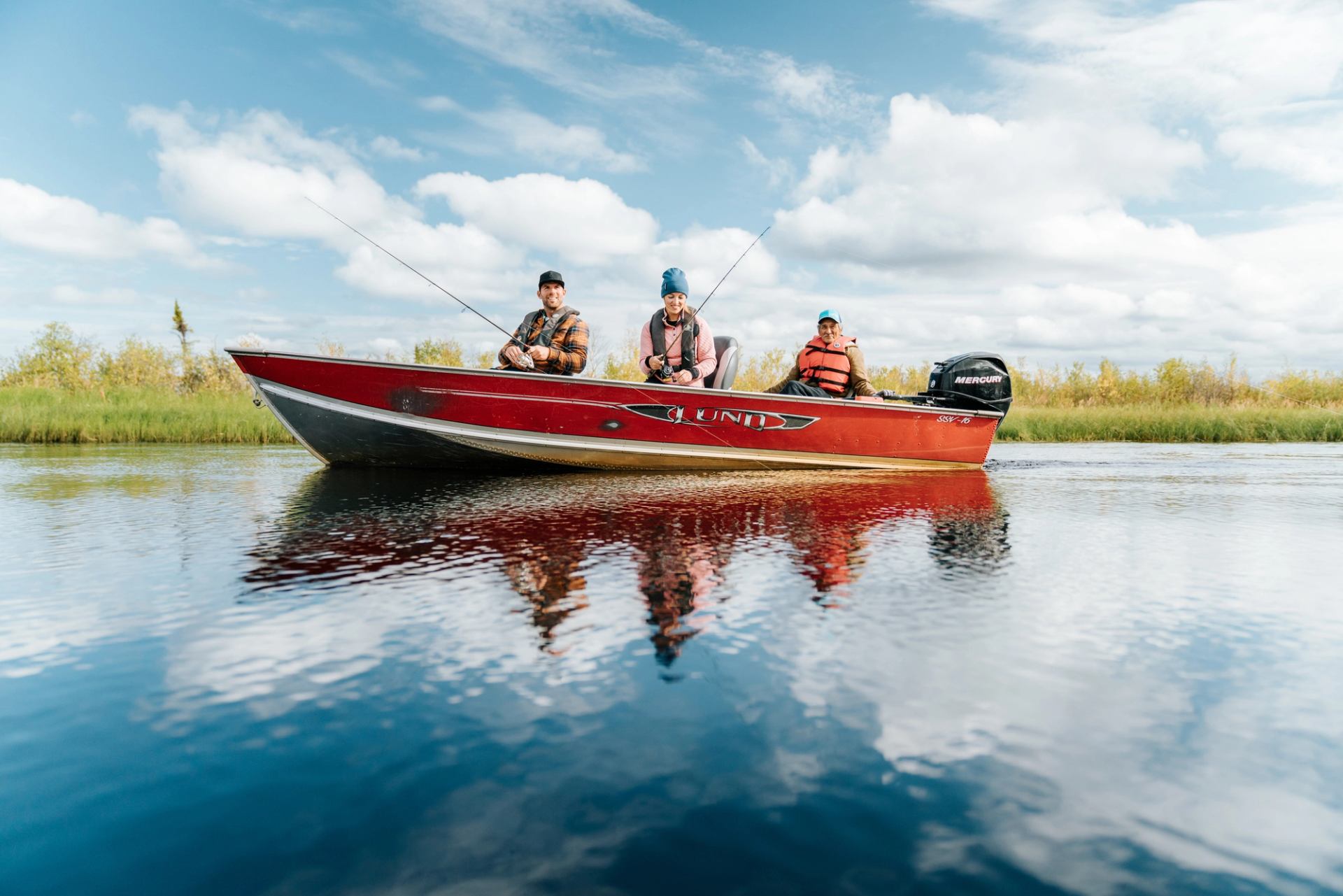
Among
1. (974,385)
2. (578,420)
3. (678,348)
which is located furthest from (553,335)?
(974,385)

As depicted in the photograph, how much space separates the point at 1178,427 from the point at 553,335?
48.2 ft

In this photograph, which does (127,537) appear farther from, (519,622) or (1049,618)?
(1049,618)

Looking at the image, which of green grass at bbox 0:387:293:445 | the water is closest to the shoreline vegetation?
green grass at bbox 0:387:293:445

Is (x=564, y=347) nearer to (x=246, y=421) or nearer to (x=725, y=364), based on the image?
(x=725, y=364)

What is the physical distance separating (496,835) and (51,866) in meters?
0.76

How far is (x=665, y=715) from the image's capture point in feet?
6.62

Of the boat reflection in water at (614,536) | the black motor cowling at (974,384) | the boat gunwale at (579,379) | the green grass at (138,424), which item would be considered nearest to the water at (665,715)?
the boat reflection in water at (614,536)

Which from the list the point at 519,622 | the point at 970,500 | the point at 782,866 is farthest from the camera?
the point at 970,500

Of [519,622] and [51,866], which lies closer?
[51,866]

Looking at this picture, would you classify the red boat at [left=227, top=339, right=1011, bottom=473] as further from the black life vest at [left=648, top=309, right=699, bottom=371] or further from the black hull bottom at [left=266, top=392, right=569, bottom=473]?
the black life vest at [left=648, top=309, right=699, bottom=371]

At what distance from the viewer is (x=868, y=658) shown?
8.05 ft

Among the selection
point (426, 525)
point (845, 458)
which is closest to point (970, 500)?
point (845, 458)

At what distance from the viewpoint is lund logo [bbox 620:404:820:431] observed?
8014 millimetres

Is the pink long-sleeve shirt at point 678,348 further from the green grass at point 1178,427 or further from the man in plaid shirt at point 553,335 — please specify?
the green grass at point 1178,427
